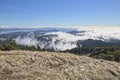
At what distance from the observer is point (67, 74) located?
18.5 metres

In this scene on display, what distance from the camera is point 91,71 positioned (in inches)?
786

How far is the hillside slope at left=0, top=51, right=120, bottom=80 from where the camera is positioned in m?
17.5

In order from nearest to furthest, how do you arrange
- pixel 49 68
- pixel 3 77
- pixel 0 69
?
pixel 3 77
pixel 0 69
pixel 49 68

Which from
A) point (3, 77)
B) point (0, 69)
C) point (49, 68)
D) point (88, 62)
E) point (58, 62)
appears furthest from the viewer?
point (88, 62)

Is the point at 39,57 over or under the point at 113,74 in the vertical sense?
over

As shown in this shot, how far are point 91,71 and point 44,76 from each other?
4441 mm

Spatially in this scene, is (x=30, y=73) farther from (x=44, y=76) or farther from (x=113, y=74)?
(x=113, y=74)

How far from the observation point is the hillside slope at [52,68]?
57.5 ft

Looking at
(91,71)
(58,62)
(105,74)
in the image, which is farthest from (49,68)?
(105,74)

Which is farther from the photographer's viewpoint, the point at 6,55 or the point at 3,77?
the point at 6,55

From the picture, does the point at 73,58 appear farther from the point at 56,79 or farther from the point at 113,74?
the point at 56,79

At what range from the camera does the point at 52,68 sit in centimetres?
1934

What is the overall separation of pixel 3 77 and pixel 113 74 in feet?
31.5

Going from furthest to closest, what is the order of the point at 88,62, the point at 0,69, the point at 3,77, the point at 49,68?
the point at 88,62
the point at 49,68
the point at 0,69
the point at 3,77
